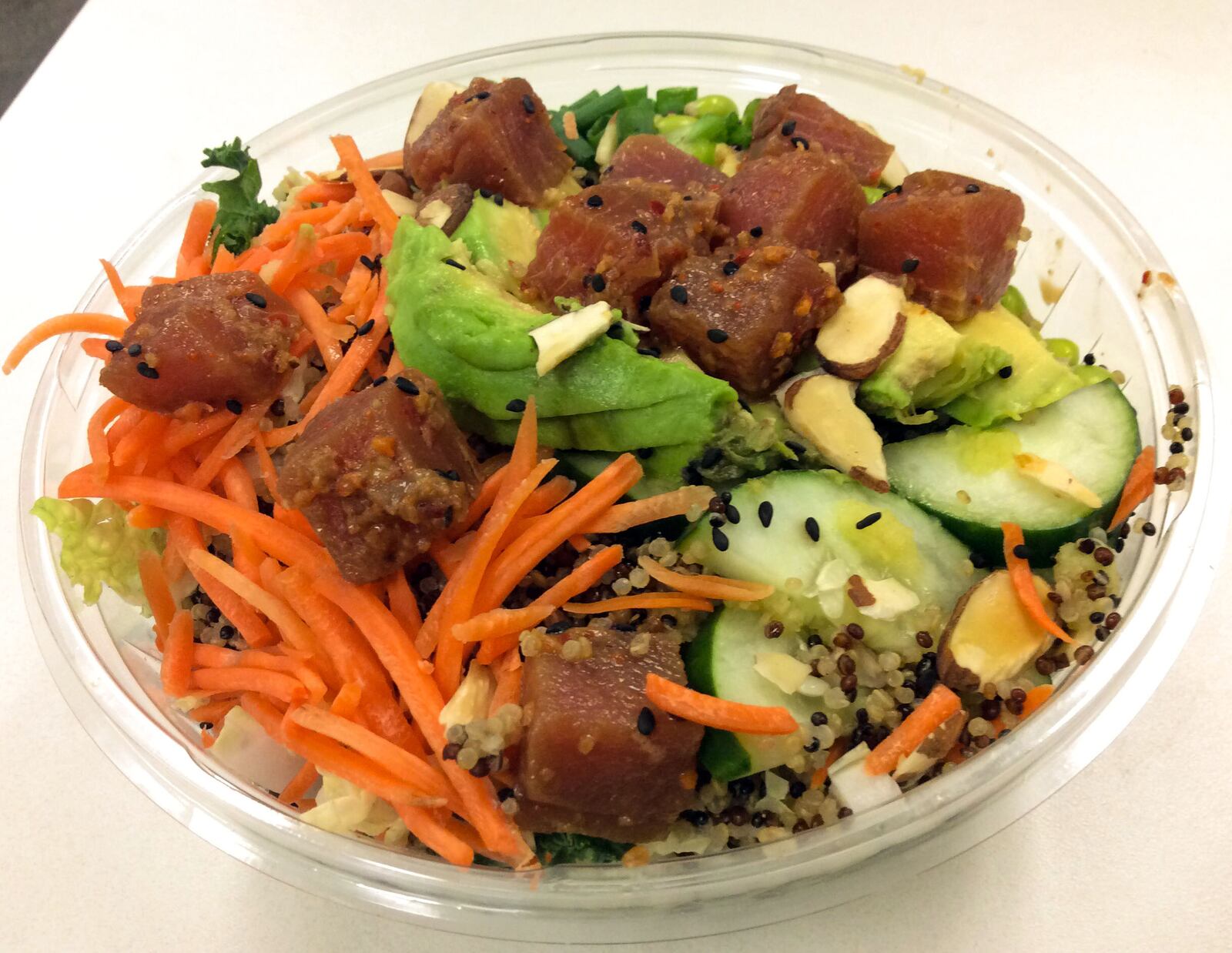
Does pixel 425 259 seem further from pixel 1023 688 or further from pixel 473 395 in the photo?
pixel 1023 688

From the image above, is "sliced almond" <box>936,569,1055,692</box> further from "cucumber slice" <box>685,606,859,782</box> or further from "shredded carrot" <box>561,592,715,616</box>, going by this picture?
"shredded carrot" <box>561,592,715,616</box>

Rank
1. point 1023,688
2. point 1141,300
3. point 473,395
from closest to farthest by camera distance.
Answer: point 1023,688 < point 473,395 < point 1141,300

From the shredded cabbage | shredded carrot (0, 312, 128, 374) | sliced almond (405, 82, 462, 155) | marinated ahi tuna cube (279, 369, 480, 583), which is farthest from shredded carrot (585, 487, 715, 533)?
sliced almond (405, 82, 462, 155)

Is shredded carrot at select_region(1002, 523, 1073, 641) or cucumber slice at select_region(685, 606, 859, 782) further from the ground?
shredded carrot at select_region(1002, 523, 1073, 641)

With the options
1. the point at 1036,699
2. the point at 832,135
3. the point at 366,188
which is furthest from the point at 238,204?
the point at 1036,699

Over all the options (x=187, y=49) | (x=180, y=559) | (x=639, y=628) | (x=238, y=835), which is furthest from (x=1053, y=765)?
(x=187, y=49)

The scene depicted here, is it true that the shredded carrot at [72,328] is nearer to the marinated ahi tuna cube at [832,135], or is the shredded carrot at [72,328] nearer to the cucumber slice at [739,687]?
the cucumber slice at [739,687]

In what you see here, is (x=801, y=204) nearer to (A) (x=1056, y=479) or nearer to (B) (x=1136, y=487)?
(A) (x=1056, y=479)
